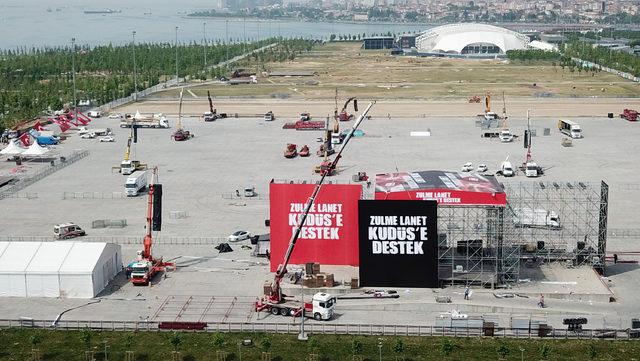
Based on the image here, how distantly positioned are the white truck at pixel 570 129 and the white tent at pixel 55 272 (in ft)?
169

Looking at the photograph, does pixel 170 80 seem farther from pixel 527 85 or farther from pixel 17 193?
pixel 17 193

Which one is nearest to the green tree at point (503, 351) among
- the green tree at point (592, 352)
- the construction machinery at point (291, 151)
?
the green tree at point (592, 352)

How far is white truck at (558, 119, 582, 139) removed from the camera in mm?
82500

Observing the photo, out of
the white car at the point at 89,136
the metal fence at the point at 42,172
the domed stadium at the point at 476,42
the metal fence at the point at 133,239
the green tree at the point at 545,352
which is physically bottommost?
the green tree at the point at 545,352

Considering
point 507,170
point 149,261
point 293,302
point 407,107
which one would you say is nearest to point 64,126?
point 407,107

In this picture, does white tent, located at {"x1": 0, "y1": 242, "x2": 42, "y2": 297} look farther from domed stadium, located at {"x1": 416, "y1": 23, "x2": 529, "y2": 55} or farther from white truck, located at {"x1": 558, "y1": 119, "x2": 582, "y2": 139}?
domed stadium, located at {"x1": 416, "y1": 23, "x2": 529, "y2": 55}

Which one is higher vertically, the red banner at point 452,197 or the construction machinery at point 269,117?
the red banner at point 452,197

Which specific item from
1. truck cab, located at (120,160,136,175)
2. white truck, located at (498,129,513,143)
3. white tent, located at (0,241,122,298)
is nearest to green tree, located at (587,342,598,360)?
white tent, located at (0,241,122,298)

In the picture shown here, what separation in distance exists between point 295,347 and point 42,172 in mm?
40998

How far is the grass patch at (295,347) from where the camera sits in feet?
111

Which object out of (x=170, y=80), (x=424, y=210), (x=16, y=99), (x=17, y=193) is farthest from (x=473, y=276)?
(x=170, y=80)

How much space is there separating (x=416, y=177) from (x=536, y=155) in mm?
33758

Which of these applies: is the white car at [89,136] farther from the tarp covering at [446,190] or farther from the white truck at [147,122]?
the tarp covering at [446,190]

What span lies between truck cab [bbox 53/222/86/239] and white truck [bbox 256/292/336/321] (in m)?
16.5
